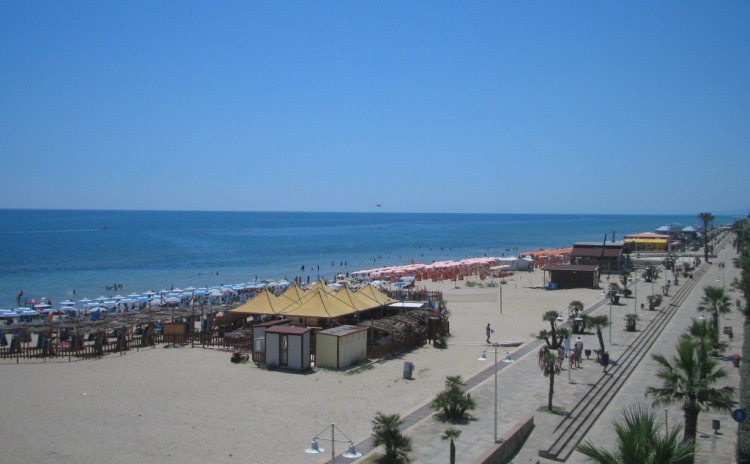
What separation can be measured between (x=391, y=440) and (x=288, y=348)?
9473 millimetres

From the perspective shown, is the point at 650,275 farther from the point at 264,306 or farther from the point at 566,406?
the point at 566,406

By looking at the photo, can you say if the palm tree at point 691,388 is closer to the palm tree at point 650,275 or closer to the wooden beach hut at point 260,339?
the wooden beach hut at point 260,339

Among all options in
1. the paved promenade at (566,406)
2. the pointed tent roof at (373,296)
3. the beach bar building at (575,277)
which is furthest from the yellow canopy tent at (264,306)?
the beach bar building at (575,277)

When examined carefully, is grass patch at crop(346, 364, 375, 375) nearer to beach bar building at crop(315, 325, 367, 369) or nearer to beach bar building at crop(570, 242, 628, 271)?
beach bar building at crop(315, 325, 367, 369)

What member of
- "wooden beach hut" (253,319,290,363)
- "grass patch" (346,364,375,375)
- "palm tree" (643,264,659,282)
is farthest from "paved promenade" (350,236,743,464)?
"palm tree" (643,264,659,282)

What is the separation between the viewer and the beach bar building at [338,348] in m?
20.9

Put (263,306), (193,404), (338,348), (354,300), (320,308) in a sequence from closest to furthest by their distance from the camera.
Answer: (193,404) → (338,348) → (320,308) → (263,306) → (354,300)

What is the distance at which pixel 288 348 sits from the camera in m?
20.9

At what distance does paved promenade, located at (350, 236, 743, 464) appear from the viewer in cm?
1309

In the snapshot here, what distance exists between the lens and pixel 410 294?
34344 mm

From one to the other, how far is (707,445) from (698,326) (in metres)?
5.27

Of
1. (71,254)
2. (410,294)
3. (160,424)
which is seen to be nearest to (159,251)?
(71,254)

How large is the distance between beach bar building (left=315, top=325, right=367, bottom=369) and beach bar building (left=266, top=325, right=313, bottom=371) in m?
0.49

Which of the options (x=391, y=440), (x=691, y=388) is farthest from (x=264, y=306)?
(x=691, y=388)
